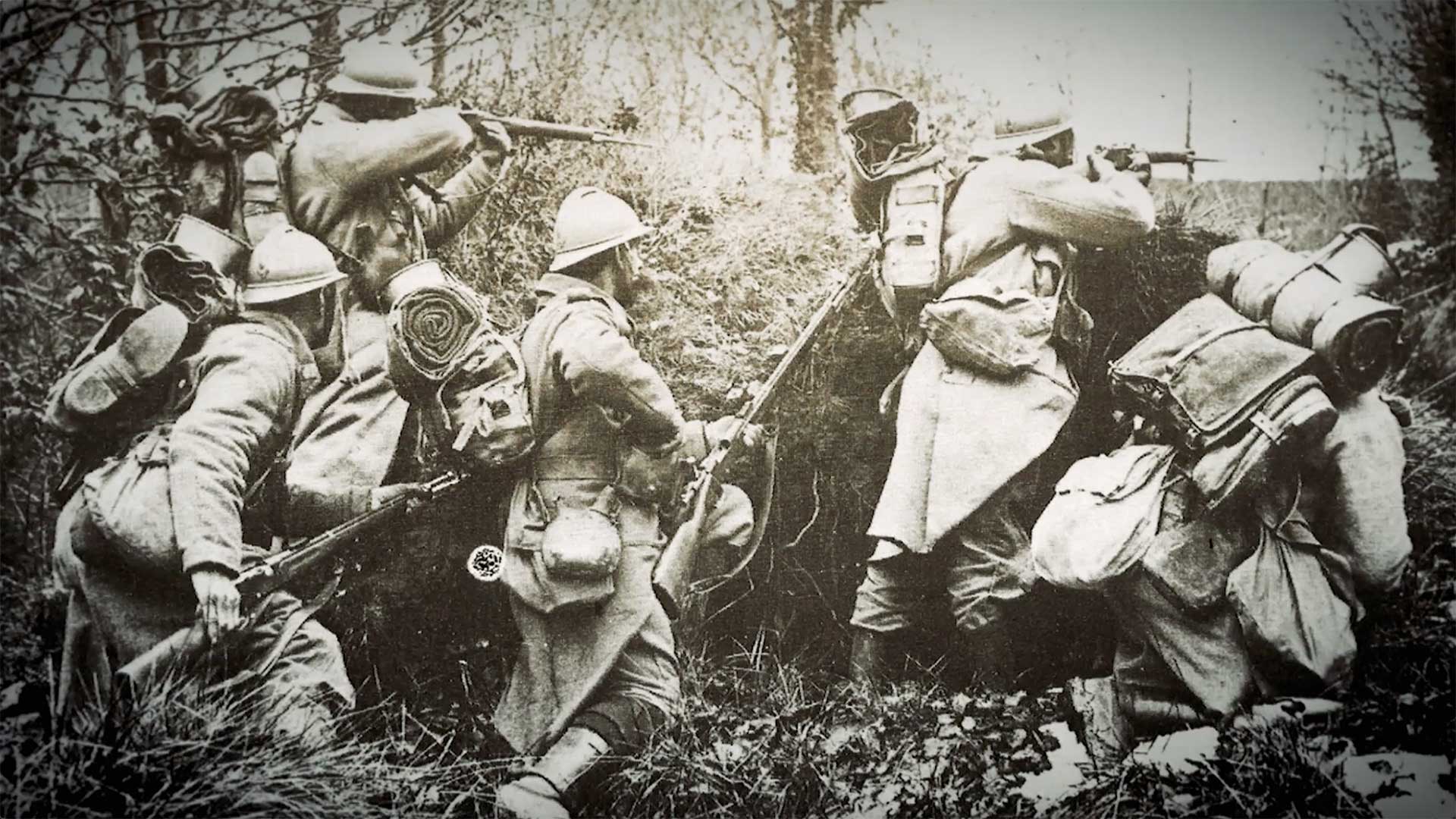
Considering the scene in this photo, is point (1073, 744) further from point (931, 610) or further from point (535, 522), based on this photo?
point (535, 522)

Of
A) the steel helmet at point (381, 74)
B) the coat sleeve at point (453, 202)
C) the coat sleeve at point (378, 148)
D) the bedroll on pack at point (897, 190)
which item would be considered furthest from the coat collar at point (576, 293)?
the bedroll on pack at point (897, 190)

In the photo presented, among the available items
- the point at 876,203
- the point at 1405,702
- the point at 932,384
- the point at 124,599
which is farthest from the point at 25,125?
the point at 1405,702

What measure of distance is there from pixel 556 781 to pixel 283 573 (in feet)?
4.29

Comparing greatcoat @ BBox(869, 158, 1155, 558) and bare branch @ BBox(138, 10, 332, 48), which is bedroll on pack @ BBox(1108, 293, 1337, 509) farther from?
bare branch @ BBox(138, 10, 332, 48)

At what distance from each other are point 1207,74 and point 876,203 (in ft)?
5.26

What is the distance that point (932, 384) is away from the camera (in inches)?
186

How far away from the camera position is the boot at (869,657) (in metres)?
4.61

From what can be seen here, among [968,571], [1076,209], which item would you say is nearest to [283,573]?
[968,571]

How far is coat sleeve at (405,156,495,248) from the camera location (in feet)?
15.8

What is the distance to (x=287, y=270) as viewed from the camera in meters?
4.66

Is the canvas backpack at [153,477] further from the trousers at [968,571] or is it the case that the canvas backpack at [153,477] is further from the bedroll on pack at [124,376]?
the trousers at [968,571]

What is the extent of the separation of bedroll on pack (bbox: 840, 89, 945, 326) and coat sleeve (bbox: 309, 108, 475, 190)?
1.68 meters

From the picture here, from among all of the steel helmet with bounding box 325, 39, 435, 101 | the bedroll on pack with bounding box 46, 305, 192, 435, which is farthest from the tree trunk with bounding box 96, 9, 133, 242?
the steel helmet with bounding box 325, 39, 435, 101

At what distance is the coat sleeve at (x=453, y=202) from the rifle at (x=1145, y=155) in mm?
2562
